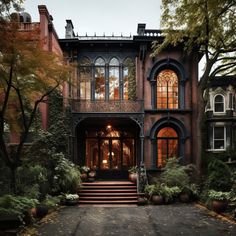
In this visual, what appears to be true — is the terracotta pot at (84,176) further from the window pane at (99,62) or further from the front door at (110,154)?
the window pane at (99,62)

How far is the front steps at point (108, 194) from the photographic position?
51.6 feet

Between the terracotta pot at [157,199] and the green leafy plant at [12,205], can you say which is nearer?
the green leafy plant at [12,205]

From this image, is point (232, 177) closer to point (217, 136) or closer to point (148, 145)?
point (148, 145)

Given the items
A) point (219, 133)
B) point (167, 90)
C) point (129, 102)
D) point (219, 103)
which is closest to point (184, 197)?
point (129, 102)

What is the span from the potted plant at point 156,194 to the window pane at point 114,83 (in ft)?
24.4

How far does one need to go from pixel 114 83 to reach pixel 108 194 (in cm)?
795

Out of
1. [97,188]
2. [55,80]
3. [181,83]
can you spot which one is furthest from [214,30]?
[97,188]

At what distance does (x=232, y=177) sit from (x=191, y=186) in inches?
135

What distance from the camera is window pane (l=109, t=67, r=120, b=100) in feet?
69.4

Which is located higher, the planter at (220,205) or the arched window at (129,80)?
the arched window at (129,80)

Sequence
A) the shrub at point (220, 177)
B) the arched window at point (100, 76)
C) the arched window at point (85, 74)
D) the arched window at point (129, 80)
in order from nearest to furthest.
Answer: the shrub at point (220, 177)
the arched window at point (129, 80)
the arched window at point (85, 74)
the arched window at point (100, 76)

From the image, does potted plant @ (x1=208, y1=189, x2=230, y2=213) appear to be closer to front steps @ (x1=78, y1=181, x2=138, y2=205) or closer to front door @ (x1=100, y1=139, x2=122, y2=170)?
front steps @ (x1=78, y1=181, x2=138, y2=205)

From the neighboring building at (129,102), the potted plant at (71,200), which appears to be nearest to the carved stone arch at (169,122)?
the neighboring building at (129,102)

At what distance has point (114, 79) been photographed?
69.8ft
